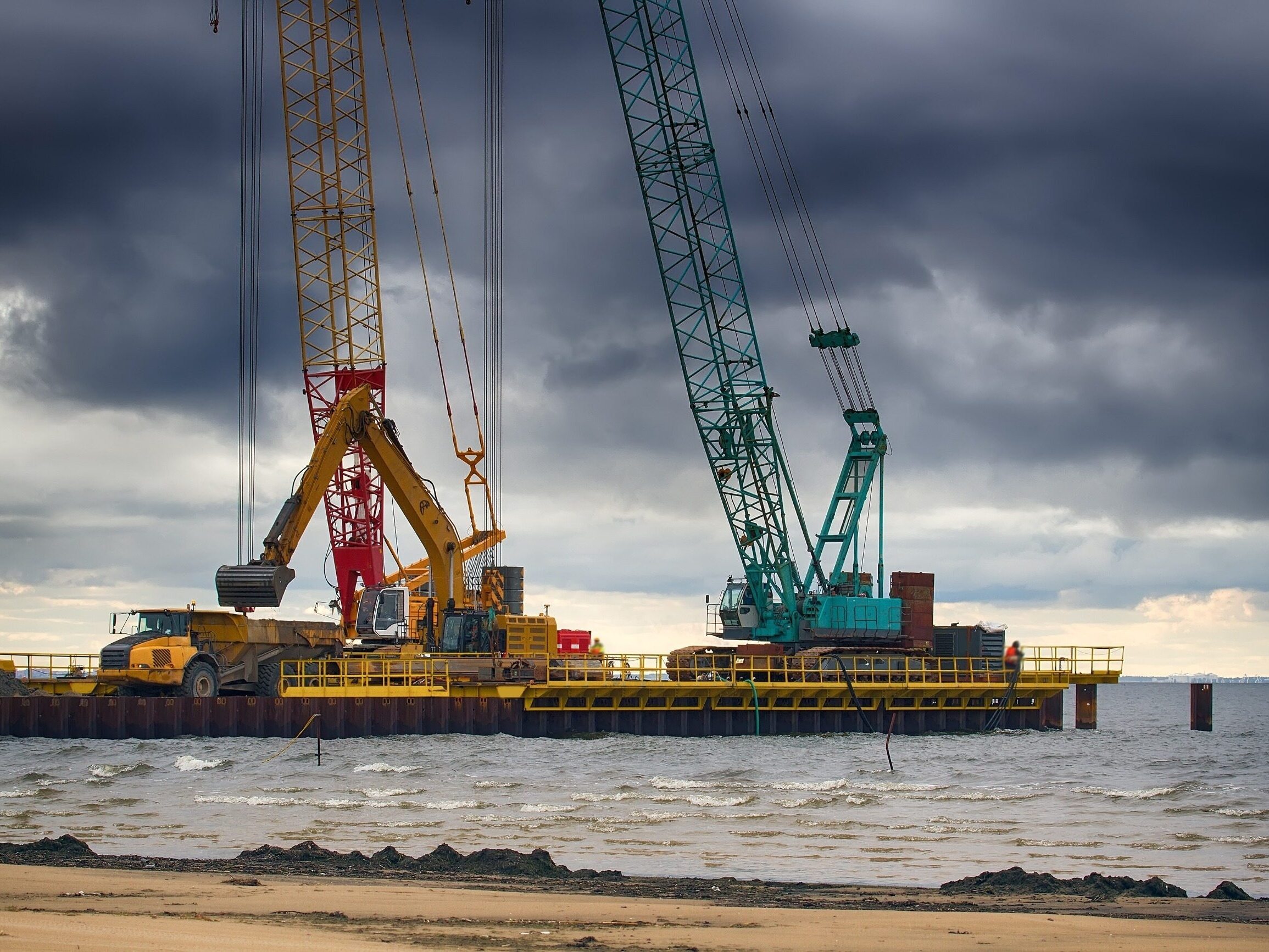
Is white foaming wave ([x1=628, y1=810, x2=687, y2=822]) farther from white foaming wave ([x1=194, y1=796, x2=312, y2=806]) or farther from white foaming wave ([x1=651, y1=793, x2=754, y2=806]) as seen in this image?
white foaming wave ([x1=194, y1=796, x2=312, y2=806])

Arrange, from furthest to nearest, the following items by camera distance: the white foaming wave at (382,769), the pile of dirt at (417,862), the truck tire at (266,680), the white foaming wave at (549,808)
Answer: the truck tire at (266,680), the white foaming wave at (382,769), the white foaming wave at (549,808), the pile of dirt at (417,862)

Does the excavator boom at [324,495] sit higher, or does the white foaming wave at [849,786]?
the excavator boom at [324,495]

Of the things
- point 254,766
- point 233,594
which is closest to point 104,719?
point 233,594

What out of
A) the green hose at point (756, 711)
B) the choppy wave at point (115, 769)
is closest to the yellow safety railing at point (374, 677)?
the choppy wave at point (115, 769)

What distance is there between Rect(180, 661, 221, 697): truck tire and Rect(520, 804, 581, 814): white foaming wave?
23.4 meters

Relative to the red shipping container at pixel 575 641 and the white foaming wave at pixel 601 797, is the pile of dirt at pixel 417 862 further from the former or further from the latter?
the red shipping container at pixel 575 641

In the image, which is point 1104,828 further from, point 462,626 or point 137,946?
point 462,626

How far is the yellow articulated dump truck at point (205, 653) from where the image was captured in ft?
174

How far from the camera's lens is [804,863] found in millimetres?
25031

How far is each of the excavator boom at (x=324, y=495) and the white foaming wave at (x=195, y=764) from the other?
7.85 meters

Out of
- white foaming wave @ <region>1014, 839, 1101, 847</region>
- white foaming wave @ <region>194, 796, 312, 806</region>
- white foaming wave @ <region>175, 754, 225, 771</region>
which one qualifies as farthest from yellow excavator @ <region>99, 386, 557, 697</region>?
white foaming wave @ <region>1014, 839, 1101, 847</region>

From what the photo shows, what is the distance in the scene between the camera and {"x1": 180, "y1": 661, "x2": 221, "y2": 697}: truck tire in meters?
53.5

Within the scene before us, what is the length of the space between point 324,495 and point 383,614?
5389mm

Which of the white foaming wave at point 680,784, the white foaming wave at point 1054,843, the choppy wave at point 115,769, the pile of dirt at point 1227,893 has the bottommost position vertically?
the choppy wave at point 115,769
